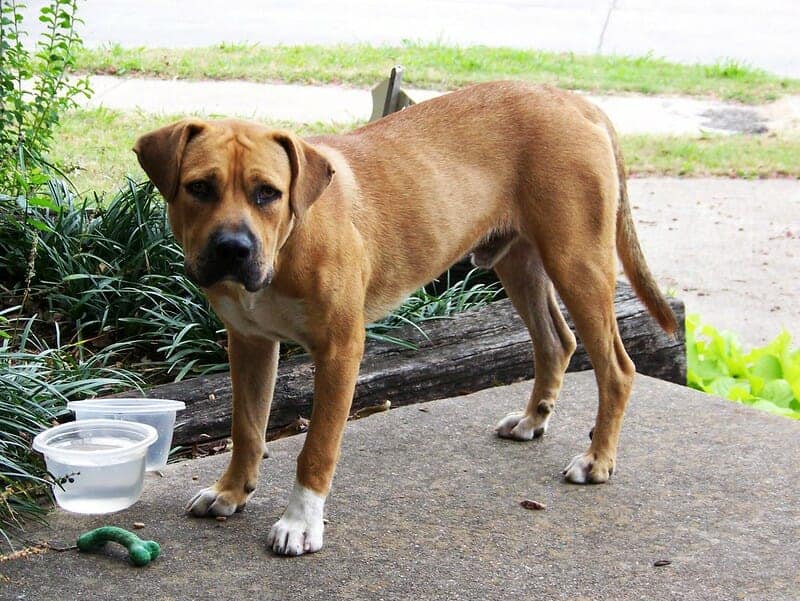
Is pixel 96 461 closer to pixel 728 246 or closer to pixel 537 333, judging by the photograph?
pixel 537 333

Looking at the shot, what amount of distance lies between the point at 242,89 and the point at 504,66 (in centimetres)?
364

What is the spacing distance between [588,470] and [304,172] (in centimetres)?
191

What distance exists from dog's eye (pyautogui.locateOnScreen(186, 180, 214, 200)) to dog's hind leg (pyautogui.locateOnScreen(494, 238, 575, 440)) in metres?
1.91

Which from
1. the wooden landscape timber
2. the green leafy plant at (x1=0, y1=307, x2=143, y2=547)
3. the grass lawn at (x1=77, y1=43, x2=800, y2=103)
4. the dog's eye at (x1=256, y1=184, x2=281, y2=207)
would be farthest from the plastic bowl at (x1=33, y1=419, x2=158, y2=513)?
the grass lawn at (x1=77, y1=43, x2=800, y2=103)

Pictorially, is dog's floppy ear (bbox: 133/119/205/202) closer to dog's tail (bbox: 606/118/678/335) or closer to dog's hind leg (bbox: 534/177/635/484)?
dog's hind leg (bbox: 534/177/635/484)

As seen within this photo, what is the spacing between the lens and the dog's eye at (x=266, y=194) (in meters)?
3.88

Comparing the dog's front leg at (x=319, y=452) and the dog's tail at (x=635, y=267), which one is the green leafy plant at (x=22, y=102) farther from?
the dog's tail at (x=635, y=267)

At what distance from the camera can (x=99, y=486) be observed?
4363 millimetres

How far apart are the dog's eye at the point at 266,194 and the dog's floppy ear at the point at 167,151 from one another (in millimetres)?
307

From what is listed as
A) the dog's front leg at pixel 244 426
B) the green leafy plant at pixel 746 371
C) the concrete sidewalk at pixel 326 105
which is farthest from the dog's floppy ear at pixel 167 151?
the concrete sidewalk at pixel 326 105

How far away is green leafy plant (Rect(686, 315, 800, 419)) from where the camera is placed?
6.62 metres

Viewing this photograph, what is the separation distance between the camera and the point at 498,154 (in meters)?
4.88

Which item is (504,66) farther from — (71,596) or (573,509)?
(71,596)

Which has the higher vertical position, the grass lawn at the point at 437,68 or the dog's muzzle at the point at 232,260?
the dog's muzzle at the point at 232,260
